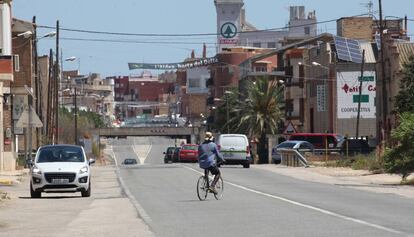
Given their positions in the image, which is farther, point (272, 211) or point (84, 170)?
point (84, 170)

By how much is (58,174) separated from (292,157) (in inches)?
1298

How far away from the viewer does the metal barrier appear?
2389 inches

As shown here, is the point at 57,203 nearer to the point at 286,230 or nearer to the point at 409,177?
the point at 286,230

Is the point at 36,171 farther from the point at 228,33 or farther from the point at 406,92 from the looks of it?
the point at 228,33

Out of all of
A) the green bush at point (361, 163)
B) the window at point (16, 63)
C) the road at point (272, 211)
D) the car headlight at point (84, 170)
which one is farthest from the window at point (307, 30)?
the car headlight at point (84, 170)

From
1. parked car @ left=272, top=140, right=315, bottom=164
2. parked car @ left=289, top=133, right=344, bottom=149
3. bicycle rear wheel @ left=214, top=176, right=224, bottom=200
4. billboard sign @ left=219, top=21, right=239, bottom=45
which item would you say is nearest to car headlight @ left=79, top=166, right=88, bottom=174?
bicycle rear wheel @ left=214, top=176, right=224, bottom=200

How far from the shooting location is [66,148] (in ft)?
108

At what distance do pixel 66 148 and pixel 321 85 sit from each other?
201 feet

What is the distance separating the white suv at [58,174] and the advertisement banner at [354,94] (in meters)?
56.2

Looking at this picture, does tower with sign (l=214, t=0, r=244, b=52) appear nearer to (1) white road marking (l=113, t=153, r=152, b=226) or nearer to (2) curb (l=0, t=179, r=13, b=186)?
(2) curb (l=0, t=179, r=13, b=186)

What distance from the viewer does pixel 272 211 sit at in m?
23.3

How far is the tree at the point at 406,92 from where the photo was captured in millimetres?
56728

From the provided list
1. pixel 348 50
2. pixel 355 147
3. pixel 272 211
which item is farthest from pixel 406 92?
pixel 272 211

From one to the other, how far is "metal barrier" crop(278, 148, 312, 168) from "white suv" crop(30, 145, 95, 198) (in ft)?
93.8
